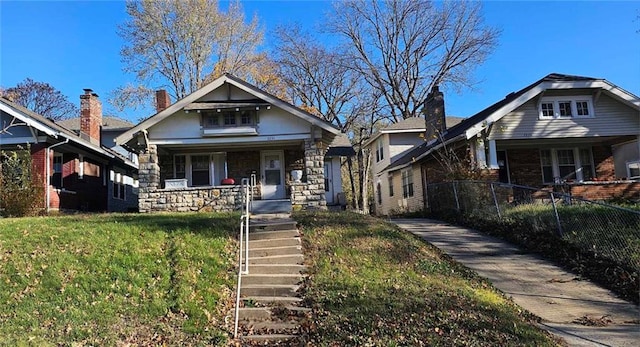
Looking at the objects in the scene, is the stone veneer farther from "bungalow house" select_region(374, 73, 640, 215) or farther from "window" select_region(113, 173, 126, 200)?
"window" select_region(113, 173, 126, 200)

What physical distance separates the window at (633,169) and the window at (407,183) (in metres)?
9.10

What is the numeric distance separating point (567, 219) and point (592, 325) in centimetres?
463

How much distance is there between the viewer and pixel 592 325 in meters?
6.28

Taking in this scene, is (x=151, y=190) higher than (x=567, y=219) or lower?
higher

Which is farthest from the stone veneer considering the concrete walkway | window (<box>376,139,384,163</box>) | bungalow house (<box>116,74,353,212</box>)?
window (<box>376,139,384,163</box>)

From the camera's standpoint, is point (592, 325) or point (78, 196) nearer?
point (592, 325)

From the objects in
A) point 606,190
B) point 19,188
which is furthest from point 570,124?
point 19,188

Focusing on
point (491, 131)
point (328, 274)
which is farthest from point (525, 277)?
point (491, 131)

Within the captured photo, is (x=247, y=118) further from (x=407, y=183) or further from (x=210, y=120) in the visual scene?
(x=407, y=183)

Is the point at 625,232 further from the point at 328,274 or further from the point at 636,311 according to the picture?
the point at 328,274

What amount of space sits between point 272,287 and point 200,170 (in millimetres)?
12121

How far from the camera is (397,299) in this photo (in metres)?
6.76

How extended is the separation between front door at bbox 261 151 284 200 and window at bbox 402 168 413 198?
7.72 m

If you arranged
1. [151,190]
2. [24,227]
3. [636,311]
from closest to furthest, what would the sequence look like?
1. [636,311]
2. [24,227]
3. [151,190]
